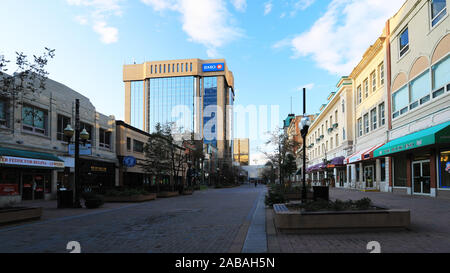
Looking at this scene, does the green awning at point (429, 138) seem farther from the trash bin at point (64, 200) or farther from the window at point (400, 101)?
the trash bin at point (64, 200)

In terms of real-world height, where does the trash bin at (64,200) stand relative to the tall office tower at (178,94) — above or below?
below

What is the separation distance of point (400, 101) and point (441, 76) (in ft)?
20.7

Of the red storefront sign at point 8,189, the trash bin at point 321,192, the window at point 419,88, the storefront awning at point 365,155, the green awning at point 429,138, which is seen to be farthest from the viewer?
the storefront awning at point 365,155

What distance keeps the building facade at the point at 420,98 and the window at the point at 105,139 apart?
2679 centimetres

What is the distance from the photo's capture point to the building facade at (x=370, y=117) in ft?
93.1

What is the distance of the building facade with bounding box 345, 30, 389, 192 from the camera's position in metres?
28.4

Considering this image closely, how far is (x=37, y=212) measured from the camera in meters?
12.2

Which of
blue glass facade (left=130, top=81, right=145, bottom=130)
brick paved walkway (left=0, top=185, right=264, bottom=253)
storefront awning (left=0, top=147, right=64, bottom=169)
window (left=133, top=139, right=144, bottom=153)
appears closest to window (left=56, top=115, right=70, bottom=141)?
storefront awning (left=0, top=147, right=64, bottom=169)

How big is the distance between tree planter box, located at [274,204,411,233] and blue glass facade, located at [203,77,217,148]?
13049cm

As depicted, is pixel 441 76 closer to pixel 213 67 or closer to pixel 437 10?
pixel 437 10

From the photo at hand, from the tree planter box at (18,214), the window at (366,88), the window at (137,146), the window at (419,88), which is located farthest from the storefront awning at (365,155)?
the window at (137,146)

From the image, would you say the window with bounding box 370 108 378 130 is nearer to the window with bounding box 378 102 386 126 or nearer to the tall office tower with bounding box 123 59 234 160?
the window with bounding box 378 102 386 126

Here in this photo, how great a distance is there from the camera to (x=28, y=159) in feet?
70.1
